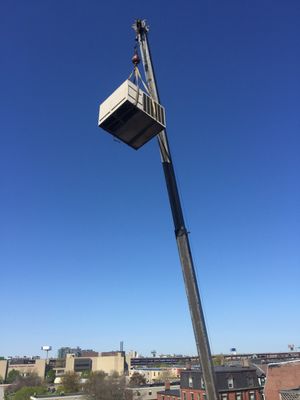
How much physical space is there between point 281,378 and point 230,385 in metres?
11.2

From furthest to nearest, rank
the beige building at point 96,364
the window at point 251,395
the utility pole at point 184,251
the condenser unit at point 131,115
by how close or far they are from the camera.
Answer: the beige building at point 96,364, the window at point 251,395, the condenser unit at point 131,115, the utility pole at point 184,251

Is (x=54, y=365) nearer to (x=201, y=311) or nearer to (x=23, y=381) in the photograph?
(x=23, y=381)

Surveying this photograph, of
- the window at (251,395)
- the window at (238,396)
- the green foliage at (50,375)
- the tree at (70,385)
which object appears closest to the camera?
the window at (238,396)

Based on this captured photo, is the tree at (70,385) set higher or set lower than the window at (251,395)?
higher

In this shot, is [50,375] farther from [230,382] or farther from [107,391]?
[230,382]

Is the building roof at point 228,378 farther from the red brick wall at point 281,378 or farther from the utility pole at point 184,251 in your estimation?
the utility pole at point 184,251

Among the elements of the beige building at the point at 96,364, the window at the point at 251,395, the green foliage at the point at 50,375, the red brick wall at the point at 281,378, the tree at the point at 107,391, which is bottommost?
the window at the point at 251,395

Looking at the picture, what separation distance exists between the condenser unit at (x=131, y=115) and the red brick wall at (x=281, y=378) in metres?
34.1

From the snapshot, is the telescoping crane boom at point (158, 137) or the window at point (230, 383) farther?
the window at point (230, 383)

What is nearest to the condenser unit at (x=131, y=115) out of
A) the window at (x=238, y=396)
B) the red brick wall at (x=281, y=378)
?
the red brick wall at (x=281, y=378)

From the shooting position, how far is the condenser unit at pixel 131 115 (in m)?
13.8

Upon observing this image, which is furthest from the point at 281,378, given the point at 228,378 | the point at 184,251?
the point at 184,251

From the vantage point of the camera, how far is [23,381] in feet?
357

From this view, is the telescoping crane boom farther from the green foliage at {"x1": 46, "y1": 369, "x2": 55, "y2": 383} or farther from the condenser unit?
the green foliage at {"x1": 46, "y1": 369, "x2": 55, "y2": 383}
